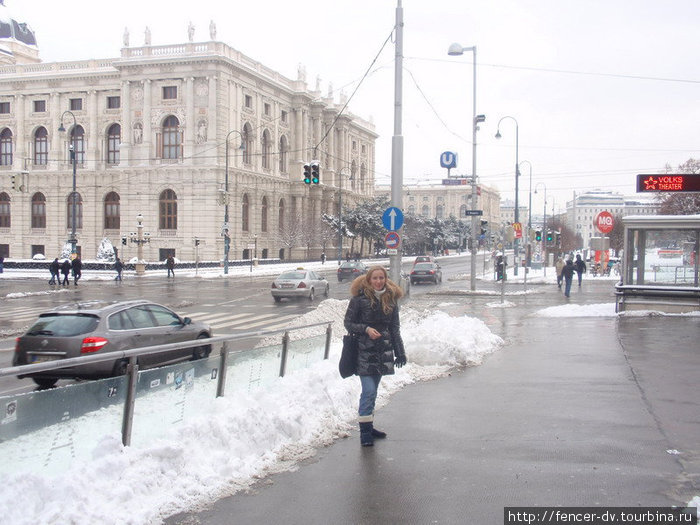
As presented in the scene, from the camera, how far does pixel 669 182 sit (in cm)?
1778

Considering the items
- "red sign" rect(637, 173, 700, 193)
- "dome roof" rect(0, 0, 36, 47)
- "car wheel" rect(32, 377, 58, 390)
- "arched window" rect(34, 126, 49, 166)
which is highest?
"dome roof" rect(0, 0, 36, 47)

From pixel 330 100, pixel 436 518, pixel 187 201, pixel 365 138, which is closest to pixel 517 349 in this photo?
pixel 436 518

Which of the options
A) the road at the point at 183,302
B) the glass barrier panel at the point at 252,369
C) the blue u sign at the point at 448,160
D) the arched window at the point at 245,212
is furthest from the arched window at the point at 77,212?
the glass barrier panel at the point at 252,369

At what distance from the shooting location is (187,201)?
66.4 meters

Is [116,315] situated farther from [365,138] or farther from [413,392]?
[365,138]

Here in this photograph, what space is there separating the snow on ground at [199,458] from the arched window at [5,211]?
3000 inches

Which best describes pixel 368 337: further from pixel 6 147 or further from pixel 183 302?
pixel 6 147

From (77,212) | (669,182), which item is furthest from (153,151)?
(669,182)

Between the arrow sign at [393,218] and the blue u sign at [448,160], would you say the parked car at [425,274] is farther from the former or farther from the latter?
the arrow sign at [393,218]

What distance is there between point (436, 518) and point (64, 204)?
243ft

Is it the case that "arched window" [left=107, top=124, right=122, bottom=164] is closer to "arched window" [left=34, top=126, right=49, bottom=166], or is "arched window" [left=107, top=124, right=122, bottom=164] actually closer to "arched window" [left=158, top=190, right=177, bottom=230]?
"arched window" [left=34, top=126, right=49, bottom=166]

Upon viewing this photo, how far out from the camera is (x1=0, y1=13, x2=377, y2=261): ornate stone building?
216 ft

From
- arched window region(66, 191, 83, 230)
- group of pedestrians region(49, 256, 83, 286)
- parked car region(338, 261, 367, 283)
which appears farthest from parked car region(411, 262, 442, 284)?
arched window region(66, 191, 83, 230)

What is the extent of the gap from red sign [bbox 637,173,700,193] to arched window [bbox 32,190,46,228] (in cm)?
6914
